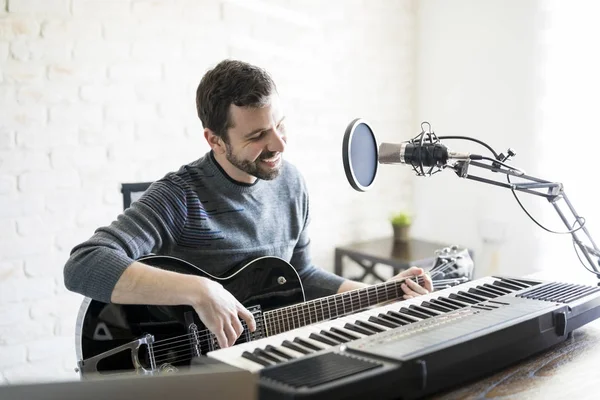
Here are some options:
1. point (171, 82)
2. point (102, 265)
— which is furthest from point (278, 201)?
point (171, 82)

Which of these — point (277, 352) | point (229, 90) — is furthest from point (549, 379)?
point (229, 90)

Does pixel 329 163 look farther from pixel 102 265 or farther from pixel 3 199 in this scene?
pixel 102 265

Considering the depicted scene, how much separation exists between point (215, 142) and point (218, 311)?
0.59 m

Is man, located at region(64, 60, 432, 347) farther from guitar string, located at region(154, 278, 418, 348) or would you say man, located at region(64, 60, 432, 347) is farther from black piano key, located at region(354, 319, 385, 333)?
black piano key, located at region(354, 319, 385, 333)

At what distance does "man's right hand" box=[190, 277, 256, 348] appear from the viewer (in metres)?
1.38

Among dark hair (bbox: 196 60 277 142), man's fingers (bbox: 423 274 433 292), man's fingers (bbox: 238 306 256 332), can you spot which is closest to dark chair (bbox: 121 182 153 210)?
dark hair (bbox: 196 60 277 142)

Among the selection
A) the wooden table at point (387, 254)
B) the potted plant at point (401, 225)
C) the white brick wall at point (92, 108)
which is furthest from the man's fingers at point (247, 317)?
the potted plant at point (401, 225)

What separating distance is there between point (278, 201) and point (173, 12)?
1.07 m

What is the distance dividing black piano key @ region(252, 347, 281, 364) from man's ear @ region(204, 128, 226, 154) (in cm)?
87

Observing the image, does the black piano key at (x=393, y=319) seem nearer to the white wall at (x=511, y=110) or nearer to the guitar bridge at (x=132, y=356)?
the guitar bridge at (x=132, y=356)

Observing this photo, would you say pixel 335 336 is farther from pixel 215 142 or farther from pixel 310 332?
pixel 215 142

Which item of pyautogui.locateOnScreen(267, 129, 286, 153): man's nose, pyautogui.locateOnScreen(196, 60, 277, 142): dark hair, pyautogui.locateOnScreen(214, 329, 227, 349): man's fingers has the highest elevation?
pyautogui.locateOnScreen(196, 60, 277, 142): dark hair

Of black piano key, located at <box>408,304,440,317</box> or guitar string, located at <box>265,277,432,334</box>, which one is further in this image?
guitar string, located at <box>265,277,432,334</box>

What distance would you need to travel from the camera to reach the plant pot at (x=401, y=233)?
10.8 ft
